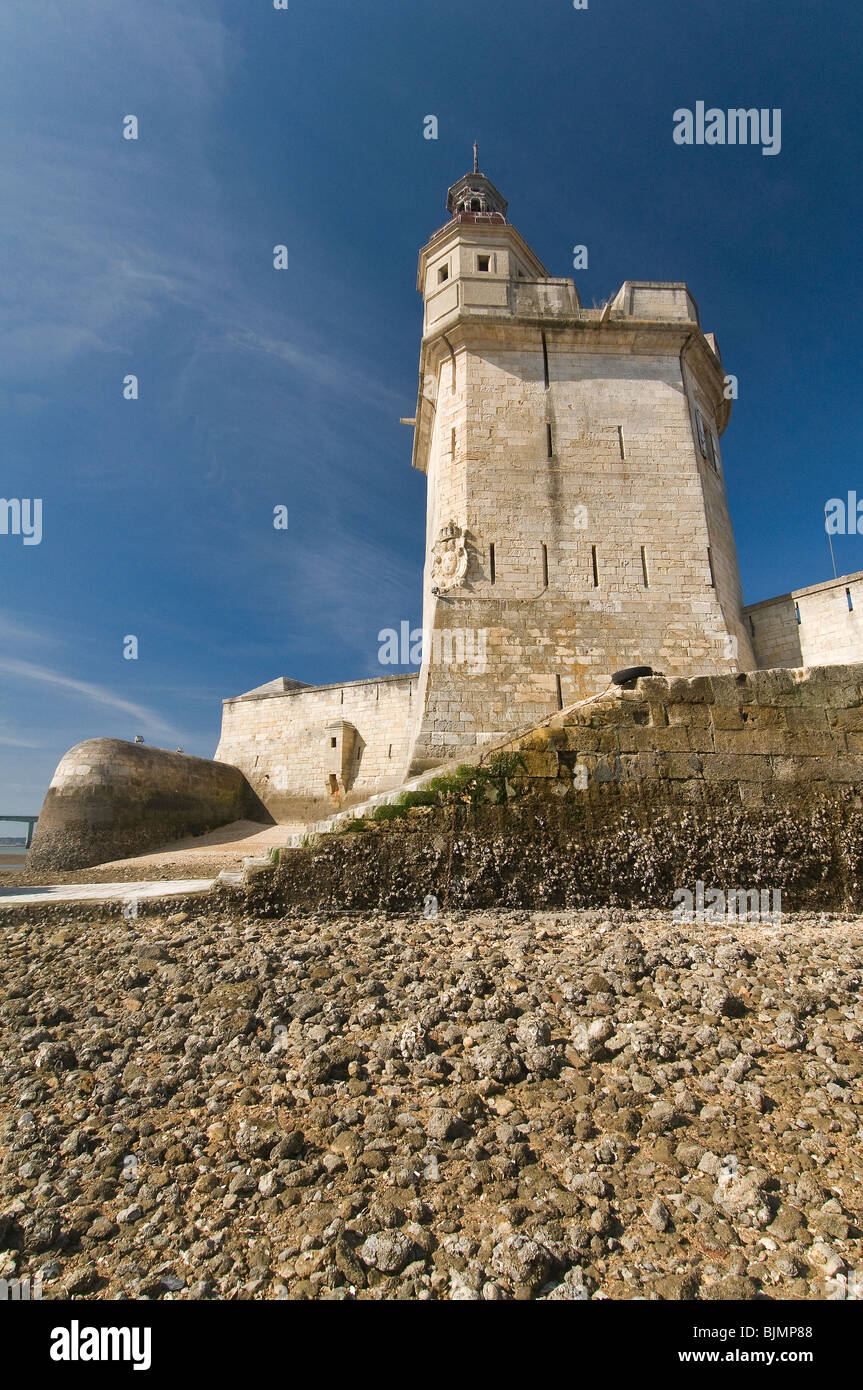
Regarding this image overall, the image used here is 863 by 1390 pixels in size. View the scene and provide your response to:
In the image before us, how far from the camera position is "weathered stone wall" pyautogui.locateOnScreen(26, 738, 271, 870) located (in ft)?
51.2

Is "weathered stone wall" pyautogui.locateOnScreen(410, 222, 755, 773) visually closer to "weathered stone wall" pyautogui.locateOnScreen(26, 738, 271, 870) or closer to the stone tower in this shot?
the stone tower

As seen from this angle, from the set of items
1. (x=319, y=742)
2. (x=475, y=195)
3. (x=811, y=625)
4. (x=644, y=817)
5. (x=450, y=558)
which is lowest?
(x=644, y=817)

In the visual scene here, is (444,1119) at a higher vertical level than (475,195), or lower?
lower

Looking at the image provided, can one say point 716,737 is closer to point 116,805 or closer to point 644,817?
point 644,817

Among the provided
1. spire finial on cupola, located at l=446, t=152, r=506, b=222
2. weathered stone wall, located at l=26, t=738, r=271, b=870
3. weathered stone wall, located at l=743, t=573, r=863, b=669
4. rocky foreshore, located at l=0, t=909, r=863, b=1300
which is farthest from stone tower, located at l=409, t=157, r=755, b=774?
weathered stone wall, located at l=26, t=738, r=271, b=870

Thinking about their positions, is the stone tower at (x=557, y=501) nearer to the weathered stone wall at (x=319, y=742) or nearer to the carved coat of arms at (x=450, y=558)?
the carved coat of arms at (x=450, y=558)

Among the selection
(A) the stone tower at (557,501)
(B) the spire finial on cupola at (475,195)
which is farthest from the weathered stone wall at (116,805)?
(B) the spire finial on cupola at (475,195)

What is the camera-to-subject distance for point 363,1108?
2787 millimetres

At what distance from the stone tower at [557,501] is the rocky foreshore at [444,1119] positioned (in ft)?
14.2

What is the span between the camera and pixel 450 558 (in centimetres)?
912

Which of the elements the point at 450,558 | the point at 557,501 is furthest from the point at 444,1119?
the point at 557,501

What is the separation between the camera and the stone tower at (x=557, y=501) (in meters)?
8.63

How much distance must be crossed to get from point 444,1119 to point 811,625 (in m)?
9.97
